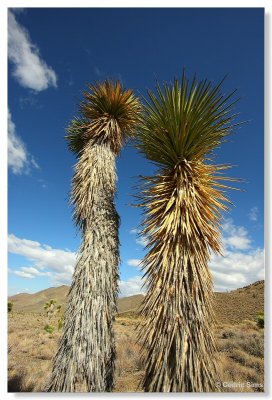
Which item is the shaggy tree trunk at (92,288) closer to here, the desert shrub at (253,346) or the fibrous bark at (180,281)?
the fibrous bark at (180,281)

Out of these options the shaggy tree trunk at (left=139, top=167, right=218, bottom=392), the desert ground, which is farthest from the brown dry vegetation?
the shaggy tree trunk at (left=139, top=167, right=218, bottom=392)

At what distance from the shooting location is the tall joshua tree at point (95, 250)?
5195 mm

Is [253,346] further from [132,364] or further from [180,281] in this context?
[180,281]

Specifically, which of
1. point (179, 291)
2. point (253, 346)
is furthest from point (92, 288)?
point (253, 346)

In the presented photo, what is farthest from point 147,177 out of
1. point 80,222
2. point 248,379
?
point 248,379

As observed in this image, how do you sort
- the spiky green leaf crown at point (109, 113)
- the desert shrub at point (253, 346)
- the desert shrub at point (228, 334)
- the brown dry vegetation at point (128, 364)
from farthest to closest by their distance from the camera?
the desert shrub at point (228, 334), the desert shrub at point (253, 346), the brown dry vegetation at point (128, 364), the spiky green leaf crown at point (109, 113)

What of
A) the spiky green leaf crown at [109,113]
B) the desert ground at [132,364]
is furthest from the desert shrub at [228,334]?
the spiky green leaf crown at [109,113]

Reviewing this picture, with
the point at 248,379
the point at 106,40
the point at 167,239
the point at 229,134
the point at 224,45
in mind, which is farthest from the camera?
the point at 248,379

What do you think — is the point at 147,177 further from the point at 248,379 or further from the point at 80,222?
the point at 248,379

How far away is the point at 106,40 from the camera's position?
6.24m

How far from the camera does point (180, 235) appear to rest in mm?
4273

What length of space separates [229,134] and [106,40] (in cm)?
330

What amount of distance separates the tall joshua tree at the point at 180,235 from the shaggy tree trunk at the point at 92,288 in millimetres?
1493

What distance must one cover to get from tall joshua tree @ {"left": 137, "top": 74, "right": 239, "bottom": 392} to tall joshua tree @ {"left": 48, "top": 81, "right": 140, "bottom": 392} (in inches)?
59.9
